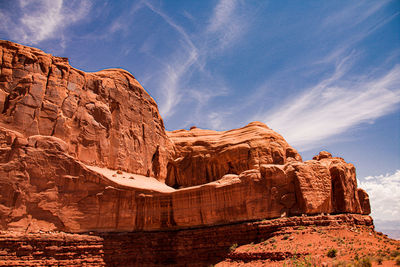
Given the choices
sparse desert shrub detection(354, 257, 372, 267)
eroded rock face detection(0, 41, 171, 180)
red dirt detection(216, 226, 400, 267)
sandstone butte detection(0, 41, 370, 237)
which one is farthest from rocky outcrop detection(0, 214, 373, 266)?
eroded rock face detection(0, 41, 171, 180)

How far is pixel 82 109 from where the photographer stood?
33031 millimetres

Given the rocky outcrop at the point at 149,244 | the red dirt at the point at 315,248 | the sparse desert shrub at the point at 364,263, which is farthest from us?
the rocky outcrop at the point at 149,244

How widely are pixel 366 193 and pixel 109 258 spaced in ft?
92.8

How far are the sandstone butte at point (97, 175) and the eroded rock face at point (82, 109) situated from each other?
0.31 ft

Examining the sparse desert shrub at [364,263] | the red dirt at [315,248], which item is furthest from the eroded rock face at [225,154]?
the sparse desert shrub at [364,263]

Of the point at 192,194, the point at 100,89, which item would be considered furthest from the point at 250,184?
the point at 100,89

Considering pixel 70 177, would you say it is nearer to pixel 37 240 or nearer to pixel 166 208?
pixel 37 240

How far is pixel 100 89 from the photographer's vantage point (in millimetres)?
35844

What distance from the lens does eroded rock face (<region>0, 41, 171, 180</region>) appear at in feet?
95.5

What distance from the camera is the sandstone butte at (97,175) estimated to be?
85.5 feet

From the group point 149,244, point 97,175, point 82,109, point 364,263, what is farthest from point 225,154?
point 364,263

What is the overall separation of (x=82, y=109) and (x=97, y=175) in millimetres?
7751

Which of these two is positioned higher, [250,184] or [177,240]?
[250,184]

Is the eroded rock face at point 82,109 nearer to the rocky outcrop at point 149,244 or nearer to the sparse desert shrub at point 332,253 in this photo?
the rocky outcrop at point 149,244
